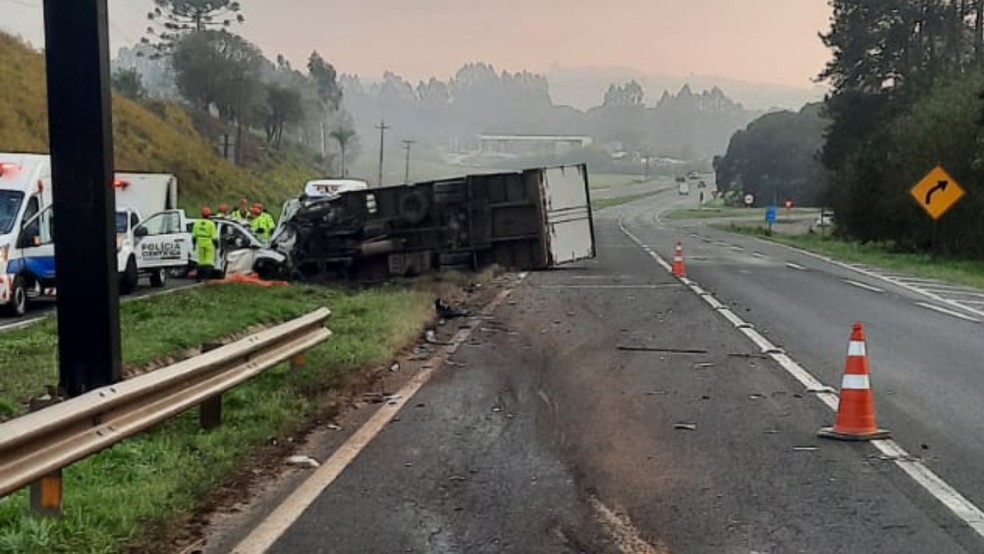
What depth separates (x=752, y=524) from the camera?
258 inches

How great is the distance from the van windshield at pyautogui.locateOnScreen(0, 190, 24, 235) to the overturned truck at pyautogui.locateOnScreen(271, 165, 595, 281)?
22.5ft

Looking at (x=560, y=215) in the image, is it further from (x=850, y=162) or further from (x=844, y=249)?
(x=850, y=162)

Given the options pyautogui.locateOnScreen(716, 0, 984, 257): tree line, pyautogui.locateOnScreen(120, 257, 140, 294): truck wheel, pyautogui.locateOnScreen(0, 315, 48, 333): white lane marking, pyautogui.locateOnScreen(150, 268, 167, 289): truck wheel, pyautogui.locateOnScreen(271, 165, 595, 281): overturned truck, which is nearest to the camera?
pyautogui.locateOnScreen(0, 315, 48, 333): white lane marking

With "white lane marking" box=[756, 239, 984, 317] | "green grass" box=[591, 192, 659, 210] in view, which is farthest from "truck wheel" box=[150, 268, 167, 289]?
"green grass" box=[591, 192, 659, 210]

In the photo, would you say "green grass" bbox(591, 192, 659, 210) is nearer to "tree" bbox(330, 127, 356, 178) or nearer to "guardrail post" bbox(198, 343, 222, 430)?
"tree" bbox(330, 127, 356, 178)

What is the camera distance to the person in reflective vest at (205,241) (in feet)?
91.0

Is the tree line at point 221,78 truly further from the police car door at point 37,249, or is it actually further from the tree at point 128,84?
the police car door at point 37,249

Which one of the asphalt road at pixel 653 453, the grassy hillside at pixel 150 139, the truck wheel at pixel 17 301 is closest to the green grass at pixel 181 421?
the asphalt road at pixel 653 453

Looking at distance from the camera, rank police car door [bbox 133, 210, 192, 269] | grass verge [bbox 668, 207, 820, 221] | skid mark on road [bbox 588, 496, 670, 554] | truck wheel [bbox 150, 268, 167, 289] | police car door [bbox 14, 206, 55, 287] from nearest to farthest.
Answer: skid mark on road [bbox 588, 496, 670, 554]
police car door [bbox 14, 206, 55, 287]
police car door [bbox 133, 210, 192, 269]
truck wheel [bbox 150, 268, 167, 289]
grass verge [bbox 668, 207, 820, 221]

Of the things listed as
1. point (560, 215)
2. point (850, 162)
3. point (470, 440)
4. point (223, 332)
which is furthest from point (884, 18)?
point (470, 440)

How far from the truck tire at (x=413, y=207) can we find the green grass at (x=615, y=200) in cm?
10119

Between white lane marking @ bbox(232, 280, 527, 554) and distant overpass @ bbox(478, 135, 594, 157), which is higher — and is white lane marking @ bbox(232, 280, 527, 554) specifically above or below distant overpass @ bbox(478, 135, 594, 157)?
below

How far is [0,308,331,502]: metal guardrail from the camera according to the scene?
5.69 metres

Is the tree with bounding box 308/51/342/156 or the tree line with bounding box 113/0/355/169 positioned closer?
the tree line with bounding box 113/0/355/169
